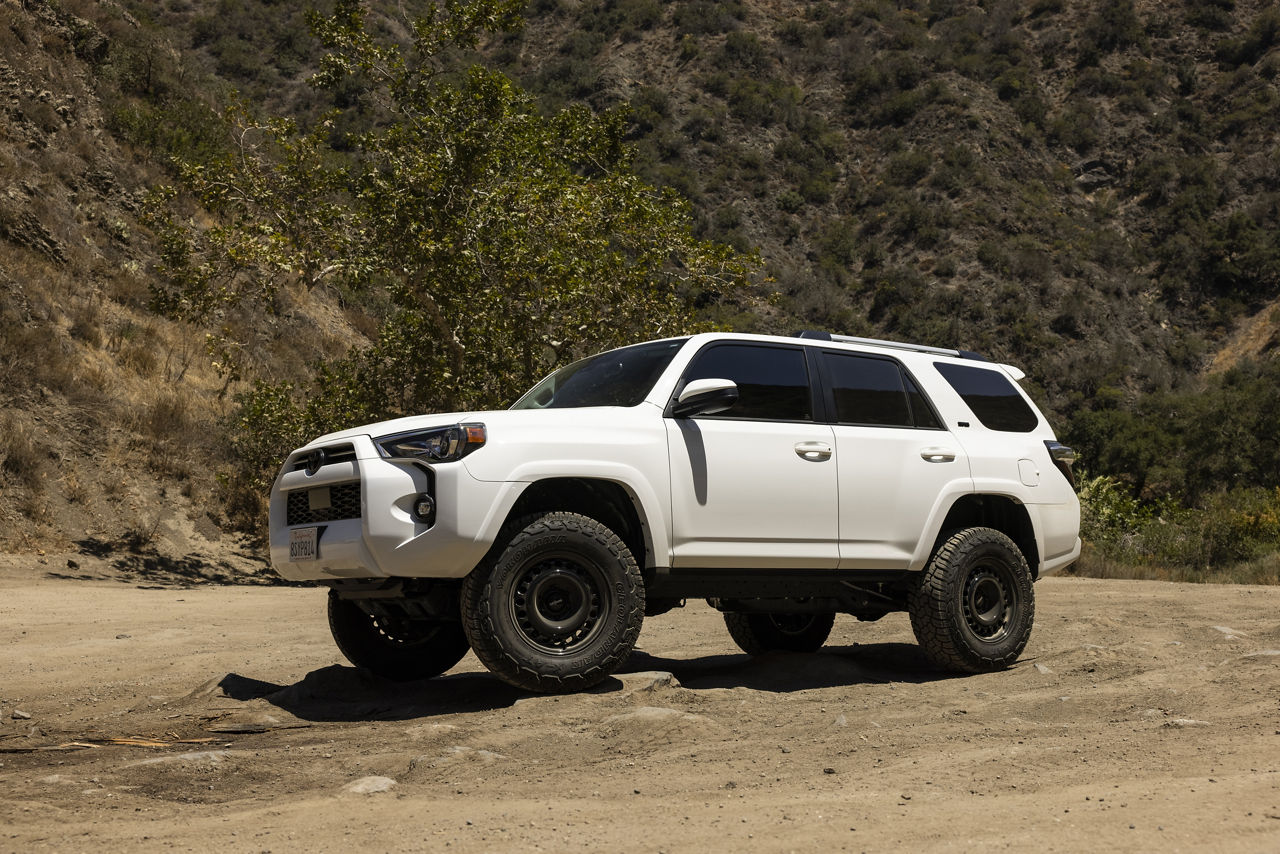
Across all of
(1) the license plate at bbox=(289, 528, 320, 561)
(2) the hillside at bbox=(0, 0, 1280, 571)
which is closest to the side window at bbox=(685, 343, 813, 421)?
(1) the license plate at bbox=(289, 528, 320, 561)

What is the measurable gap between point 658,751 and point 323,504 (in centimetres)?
229

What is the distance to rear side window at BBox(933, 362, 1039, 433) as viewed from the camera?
798 cm

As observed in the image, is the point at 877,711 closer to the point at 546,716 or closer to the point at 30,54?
the point at 546,716

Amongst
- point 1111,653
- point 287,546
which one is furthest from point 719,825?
point 1111,653

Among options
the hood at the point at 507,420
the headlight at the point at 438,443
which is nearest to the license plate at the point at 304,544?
the hood at the point at 507,420

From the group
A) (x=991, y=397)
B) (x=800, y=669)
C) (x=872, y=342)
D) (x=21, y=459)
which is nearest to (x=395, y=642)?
(x=800, y=669)

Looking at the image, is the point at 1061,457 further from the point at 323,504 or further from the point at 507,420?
the point at 323,504

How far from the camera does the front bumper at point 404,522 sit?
577 cm

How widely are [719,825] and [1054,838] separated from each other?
3.36 feet

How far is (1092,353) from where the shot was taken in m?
48.8

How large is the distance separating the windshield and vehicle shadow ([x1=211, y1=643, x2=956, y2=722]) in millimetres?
1564

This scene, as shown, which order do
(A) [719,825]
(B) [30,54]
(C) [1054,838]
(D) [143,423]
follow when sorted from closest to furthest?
1. (C) [1054,838]
2. (A) [719,825]
3. (D) [143,423]
4. (B) [30,54]

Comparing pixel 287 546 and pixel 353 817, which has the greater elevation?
pixel 287 546

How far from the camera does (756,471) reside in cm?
672
